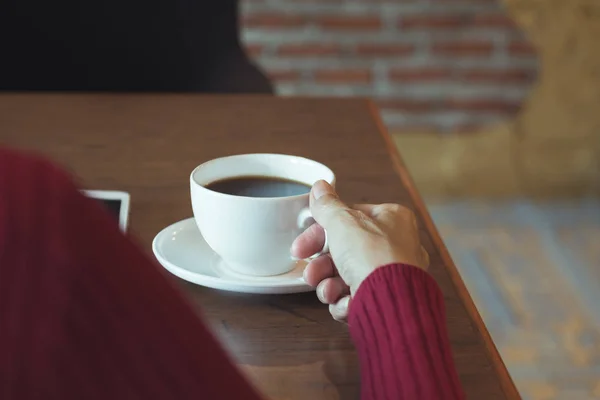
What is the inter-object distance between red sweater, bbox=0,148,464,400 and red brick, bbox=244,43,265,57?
2180 millimetres

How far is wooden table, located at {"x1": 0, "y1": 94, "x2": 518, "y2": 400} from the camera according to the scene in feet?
1.92

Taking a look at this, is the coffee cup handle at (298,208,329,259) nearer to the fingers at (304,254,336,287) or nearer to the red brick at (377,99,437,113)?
the fingers at (304,254,336,287)

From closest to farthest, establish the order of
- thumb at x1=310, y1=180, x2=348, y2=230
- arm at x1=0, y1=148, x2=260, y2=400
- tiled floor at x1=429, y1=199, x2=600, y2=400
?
arm at x1=0, y1=148, x2=260, y2=400
thumb at x1=310, y1=180, x2=348, y2=230
tiled floor at x1=429, y1=199, x2=600, y2=400

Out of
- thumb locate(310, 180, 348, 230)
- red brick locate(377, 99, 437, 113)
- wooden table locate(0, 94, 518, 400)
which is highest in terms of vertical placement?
thumb locate(310, 180, 348, 230)

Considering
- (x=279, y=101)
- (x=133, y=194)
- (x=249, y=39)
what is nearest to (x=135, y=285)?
(x=133, y=194)

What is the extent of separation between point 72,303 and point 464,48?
7.65 feet

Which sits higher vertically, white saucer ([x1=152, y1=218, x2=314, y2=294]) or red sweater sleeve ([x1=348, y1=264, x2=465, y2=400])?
red sweater sleeve ([x1=348, y1=264, x2=465, y2=400])

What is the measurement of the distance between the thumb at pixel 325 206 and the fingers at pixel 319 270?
0.10ft

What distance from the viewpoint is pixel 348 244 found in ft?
1.96

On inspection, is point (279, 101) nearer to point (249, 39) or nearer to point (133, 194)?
point (133, 194)

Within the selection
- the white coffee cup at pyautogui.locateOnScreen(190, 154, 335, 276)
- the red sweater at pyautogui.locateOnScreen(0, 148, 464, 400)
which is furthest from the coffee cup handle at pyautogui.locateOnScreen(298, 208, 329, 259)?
the red sweater at pyautogui.locateOnScreen(0, 148, 464, 400)

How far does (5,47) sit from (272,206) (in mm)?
1164

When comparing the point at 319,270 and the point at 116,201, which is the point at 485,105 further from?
the point at 319,270

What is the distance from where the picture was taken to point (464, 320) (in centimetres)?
65
